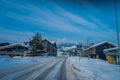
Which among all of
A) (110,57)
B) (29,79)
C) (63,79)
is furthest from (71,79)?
(110,57)

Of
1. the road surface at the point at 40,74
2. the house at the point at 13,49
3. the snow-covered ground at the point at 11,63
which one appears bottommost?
the road surface at the point at 40,74

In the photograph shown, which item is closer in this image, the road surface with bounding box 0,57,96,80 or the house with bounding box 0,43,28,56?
the road surface with bounding box 0,57,96,80

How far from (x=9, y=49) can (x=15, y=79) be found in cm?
7928

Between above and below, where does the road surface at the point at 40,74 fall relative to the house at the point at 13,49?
below

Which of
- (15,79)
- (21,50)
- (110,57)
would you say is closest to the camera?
(15,79)

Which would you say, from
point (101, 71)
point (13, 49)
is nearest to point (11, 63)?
point (101, 71)

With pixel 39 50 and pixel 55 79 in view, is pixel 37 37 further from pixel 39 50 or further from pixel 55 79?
pixel 55 79

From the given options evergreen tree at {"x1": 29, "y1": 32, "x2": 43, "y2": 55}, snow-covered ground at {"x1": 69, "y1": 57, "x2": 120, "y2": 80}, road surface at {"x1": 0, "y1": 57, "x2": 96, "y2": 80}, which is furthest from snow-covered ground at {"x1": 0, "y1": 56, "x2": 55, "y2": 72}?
evergreen tree at {"x1": 29, "y1": 32, "x2": 43, "y2": 55}

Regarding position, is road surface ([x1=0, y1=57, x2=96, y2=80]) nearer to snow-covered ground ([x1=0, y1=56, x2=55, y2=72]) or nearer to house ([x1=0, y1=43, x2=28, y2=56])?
snow-covered ground ([x1=0, y1=56, x2=55, y2=72])

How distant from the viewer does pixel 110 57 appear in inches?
2057

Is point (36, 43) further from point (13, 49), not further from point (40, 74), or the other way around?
point (40, 74)

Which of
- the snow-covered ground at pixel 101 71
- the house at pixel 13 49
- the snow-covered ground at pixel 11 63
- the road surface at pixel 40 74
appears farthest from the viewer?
the house at pixel 13 49

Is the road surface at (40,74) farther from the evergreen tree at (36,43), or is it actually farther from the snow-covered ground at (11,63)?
the evergreen tree at (36,43)

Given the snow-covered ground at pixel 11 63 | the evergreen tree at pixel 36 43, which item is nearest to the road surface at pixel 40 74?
the snow-covered ground at pixel 11 63
